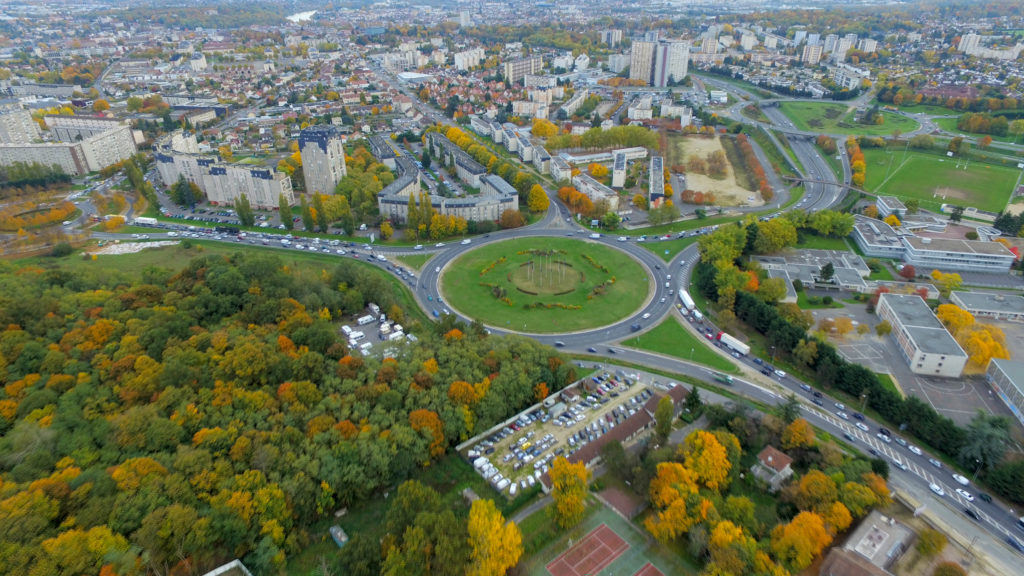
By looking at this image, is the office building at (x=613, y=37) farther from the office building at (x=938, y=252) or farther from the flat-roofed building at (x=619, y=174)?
the office building at (x=938, y=252)

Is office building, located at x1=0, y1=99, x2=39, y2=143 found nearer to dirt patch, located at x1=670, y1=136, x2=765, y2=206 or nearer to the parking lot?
the parking lot

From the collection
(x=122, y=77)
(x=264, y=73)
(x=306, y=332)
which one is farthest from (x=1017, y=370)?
(x=122, y=77)

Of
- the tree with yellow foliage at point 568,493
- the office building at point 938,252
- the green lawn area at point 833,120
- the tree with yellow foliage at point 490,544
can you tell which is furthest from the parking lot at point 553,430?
the green lawn area at point 833,120

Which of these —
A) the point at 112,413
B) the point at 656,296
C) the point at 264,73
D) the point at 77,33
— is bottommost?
the point at 656,296

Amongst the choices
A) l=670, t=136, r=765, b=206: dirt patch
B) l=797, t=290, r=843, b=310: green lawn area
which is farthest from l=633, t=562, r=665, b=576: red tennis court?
l=670, t=136, r=765, b=206: dirt patch

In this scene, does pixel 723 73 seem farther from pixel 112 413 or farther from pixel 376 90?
pixel 112 413

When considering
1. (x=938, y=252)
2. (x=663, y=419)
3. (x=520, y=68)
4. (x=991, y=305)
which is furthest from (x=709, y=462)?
(x=520, y=68)
